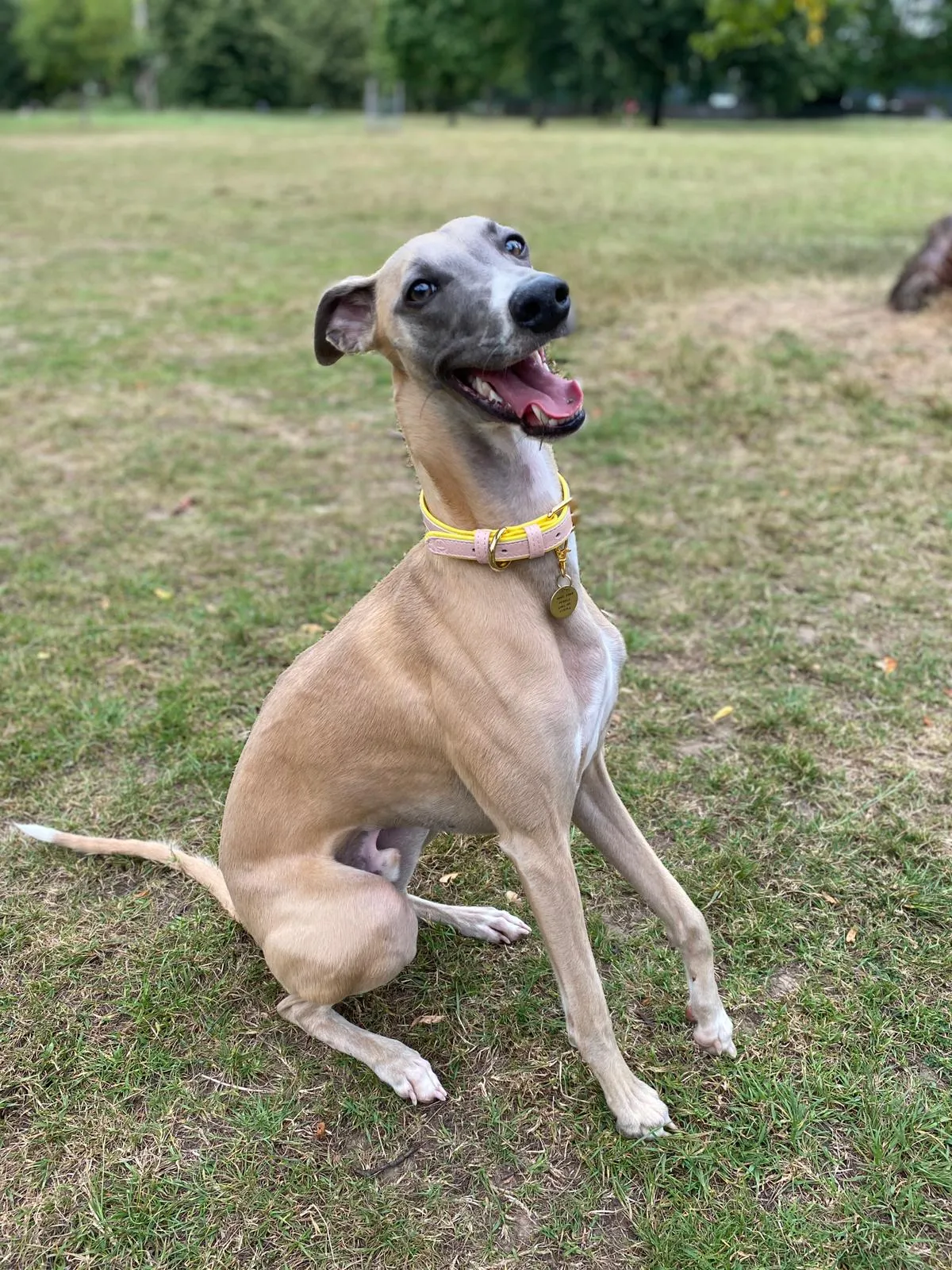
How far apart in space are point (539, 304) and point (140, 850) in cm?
231

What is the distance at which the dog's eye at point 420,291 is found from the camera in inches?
91.7

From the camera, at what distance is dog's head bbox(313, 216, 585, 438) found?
2.12m

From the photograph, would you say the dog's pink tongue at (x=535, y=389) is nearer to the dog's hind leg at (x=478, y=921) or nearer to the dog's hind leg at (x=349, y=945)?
the dog's hind leg at (x=349, y=945)

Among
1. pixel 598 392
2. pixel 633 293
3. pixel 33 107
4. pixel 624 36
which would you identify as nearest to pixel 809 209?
pixel 633 293

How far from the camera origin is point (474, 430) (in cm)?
237

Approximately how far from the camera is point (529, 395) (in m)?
2.23

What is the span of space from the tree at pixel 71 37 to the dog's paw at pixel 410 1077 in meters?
84.8

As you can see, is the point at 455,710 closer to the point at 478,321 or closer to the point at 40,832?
the point at 478,321

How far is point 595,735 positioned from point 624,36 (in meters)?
60.4

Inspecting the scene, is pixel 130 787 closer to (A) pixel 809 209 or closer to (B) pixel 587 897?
(B) pixel 587 897

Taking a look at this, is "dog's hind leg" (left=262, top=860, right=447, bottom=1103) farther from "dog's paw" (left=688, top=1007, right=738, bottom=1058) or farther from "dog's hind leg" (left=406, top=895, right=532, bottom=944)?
"dog's paw" (left=688, top=1007, right=738, bottom=1058)

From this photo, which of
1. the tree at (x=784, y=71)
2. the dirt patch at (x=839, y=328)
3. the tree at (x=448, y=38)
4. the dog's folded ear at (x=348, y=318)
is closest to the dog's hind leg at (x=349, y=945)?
the dog's folded ear at (x=348, y=318)

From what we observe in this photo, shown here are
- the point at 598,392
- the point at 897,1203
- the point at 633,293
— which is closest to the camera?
the point at 897,1203

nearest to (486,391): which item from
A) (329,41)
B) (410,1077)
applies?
(410,1077)
